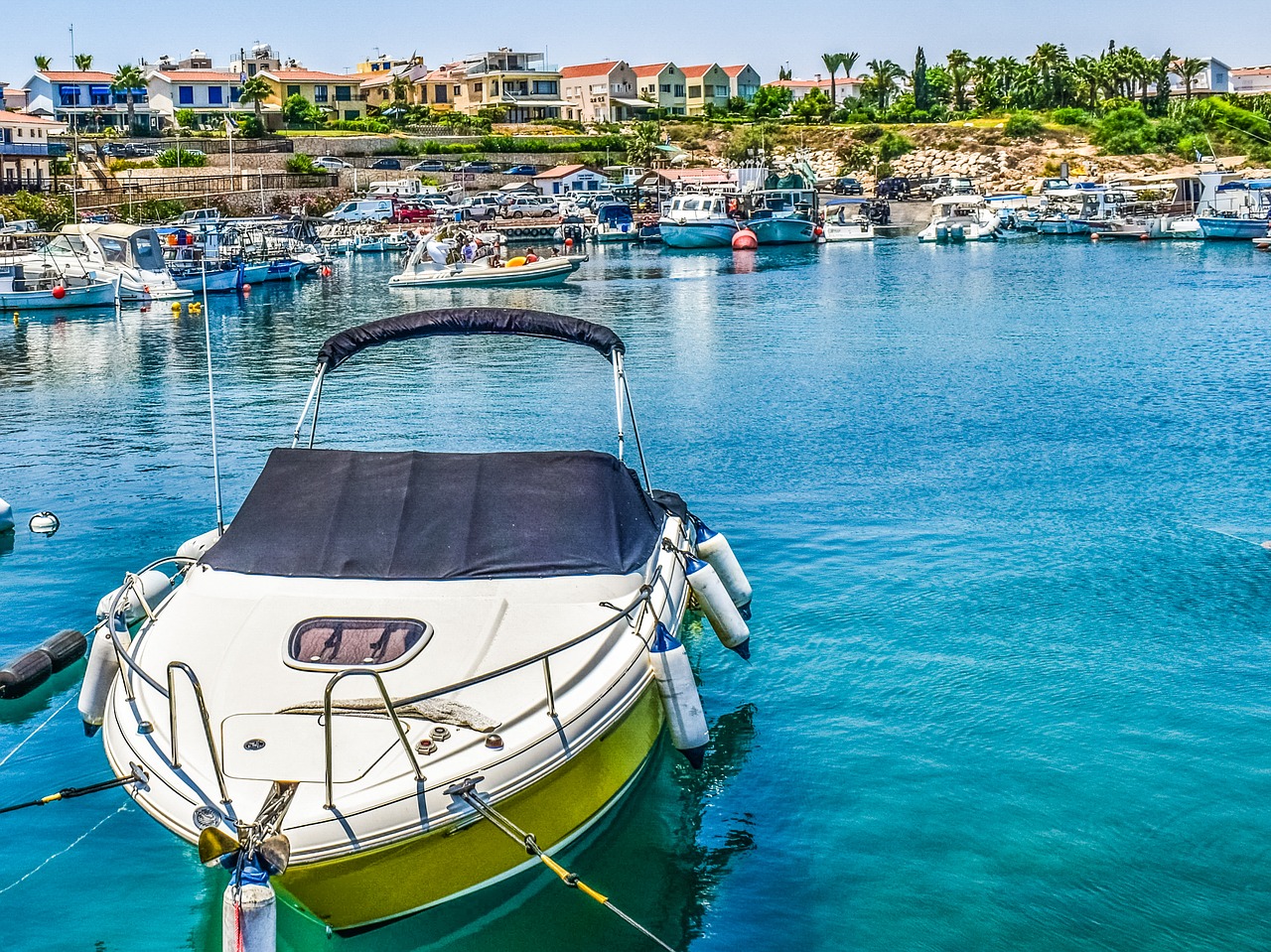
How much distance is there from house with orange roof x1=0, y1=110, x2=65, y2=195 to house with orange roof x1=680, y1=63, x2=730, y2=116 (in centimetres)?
7907

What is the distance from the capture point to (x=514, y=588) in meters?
11.0

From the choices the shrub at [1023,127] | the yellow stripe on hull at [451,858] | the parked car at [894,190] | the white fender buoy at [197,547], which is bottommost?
the yellow stripe on hull at [451,858]

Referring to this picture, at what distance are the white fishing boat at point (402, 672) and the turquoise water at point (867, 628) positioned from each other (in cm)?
121

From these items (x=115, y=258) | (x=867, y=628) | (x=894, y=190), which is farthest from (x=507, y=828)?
(x=894, y=190)

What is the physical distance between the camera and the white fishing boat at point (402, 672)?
8414 millimetres

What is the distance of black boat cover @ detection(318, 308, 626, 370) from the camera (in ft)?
47.4

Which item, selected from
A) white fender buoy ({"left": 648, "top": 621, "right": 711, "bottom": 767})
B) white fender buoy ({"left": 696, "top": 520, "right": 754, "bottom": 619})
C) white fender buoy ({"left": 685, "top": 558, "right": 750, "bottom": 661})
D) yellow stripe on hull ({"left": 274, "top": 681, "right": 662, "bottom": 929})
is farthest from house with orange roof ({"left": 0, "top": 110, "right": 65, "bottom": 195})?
yellow stripe on hull ({"left": 274, "top": 681, "right": 662, "bottom": 929})

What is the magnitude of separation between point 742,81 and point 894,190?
186 ft

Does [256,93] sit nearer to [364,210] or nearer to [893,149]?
[364,210]

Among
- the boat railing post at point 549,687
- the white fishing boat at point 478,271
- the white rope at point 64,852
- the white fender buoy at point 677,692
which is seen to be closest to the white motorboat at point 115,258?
the white fishing boat at point 478,271

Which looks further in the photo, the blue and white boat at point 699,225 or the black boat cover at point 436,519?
the blue and white boat at point 699,225

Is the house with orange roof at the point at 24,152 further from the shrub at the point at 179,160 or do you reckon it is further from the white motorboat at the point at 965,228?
the white motorboat at the point at 965,228

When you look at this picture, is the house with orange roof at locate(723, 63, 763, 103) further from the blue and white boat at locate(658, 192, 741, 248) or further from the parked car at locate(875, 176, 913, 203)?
the blue and white boat at locate(658, 192, 741, 248)

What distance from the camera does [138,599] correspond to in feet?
38.6
